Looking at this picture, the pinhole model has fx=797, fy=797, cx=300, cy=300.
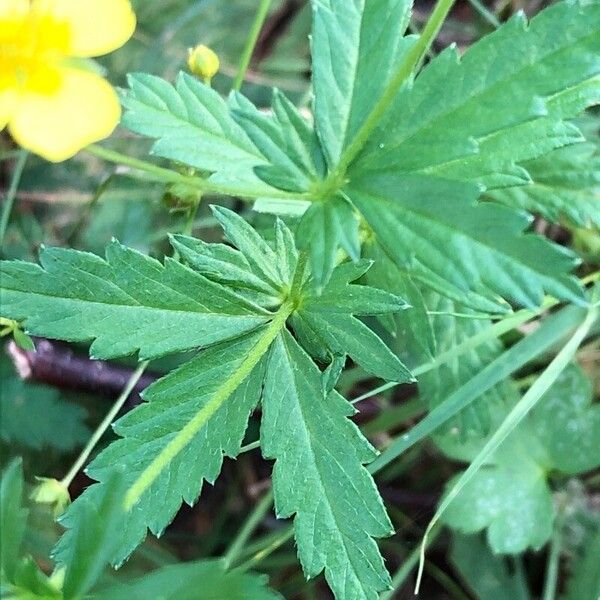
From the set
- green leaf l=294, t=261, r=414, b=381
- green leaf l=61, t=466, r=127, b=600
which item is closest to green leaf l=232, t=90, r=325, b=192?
green leaf l=294, t=261, r=414, b=381

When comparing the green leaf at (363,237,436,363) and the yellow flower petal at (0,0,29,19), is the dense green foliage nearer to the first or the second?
the green leaf at (363,237,436,363)

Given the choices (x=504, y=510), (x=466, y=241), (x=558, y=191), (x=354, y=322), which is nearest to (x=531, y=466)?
(x=504, y=510)

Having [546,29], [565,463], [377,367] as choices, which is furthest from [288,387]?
[565,463]

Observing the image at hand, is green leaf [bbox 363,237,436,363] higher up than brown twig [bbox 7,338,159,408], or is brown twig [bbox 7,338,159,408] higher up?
green leaf [bbox 363,237,436,363]

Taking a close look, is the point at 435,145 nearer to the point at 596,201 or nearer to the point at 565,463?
the point at 596,201

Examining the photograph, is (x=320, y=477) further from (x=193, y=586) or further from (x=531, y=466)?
(x=531, y=466)

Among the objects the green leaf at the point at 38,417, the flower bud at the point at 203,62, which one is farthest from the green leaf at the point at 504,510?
the flower bud at the point at 203,62

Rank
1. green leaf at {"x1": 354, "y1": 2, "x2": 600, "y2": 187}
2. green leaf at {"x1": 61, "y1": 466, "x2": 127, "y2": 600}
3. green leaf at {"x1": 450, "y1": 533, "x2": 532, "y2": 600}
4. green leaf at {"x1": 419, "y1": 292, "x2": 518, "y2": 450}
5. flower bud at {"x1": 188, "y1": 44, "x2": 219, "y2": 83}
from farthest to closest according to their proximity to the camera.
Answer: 1. green leaf at {"x1": 450, "y1": 533, "x2": 532, "y2": 600}
2. green leaf at {"x1": 419, "y1": 292, "x2": 518, "y2": 450}
3. flower bud at {"x1": 188, "y1": 44, "x2": 219, "y2": 83}
4. green leaf at {"x1": 354, "y1": 2, "x2": 600, "y2": 187}
5. green leaf at {"x1": 61, "y1": 466, "x2": 127, "y2": 600}
